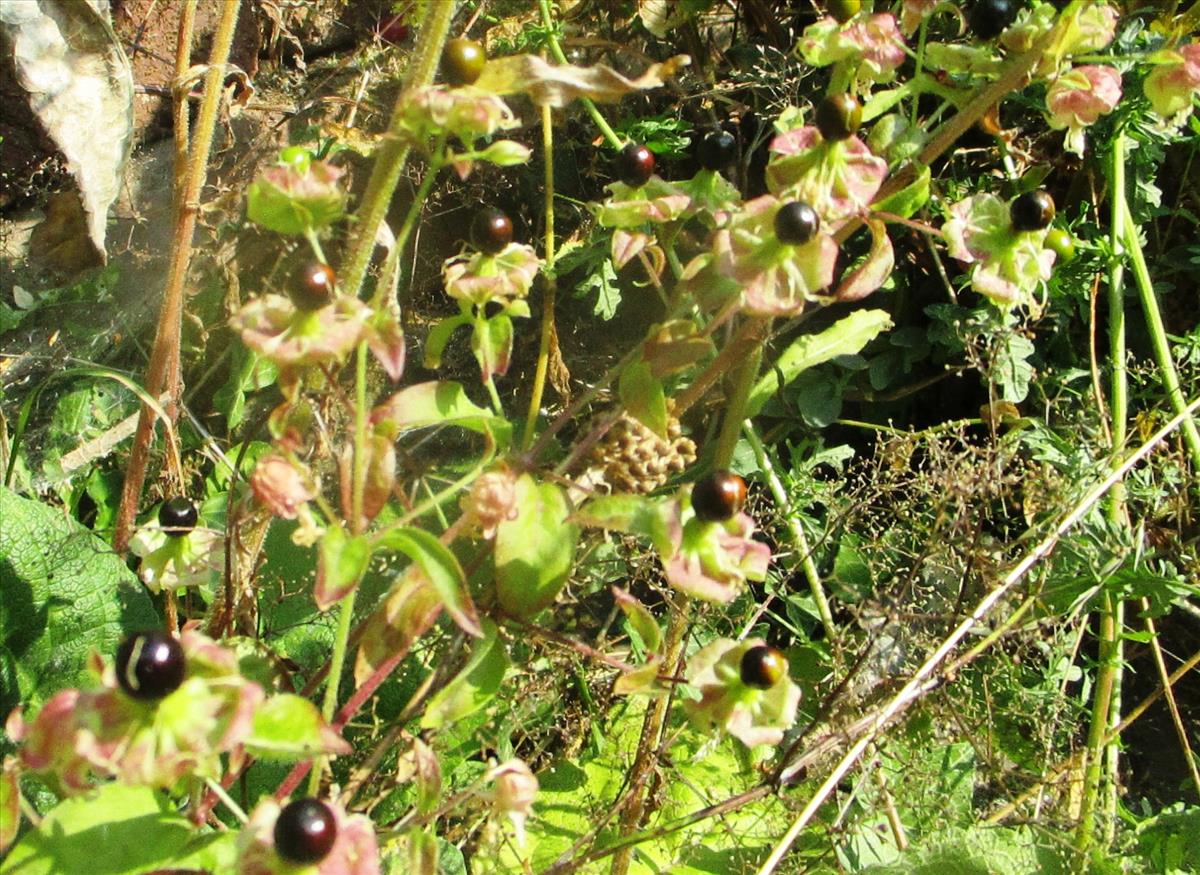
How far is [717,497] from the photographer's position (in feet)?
2.08

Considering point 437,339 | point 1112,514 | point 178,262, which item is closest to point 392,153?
point 437,339

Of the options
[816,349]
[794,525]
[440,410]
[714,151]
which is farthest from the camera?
[794,525]

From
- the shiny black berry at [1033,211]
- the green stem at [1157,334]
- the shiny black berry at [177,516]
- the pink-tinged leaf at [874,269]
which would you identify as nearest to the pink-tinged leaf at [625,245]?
the pink-tinged leaf at [874,269]

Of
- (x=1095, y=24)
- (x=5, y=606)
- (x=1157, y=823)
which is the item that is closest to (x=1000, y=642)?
(x=1157, y=823)

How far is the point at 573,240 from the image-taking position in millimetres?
1534

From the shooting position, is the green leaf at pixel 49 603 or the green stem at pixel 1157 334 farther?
the green stem at pixel 1157 334

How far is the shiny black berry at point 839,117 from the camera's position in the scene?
26.2 inches

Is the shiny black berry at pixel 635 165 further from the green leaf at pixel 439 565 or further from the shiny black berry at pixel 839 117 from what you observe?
the green leaf at pixel 439 565

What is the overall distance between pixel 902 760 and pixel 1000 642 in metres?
0.17

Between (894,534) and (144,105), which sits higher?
(144,105)

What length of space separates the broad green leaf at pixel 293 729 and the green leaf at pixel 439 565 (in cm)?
9

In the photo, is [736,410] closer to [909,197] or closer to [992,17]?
[909,197]

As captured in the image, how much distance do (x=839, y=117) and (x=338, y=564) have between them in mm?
405

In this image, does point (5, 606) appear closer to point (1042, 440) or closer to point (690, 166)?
point (690, 166)
